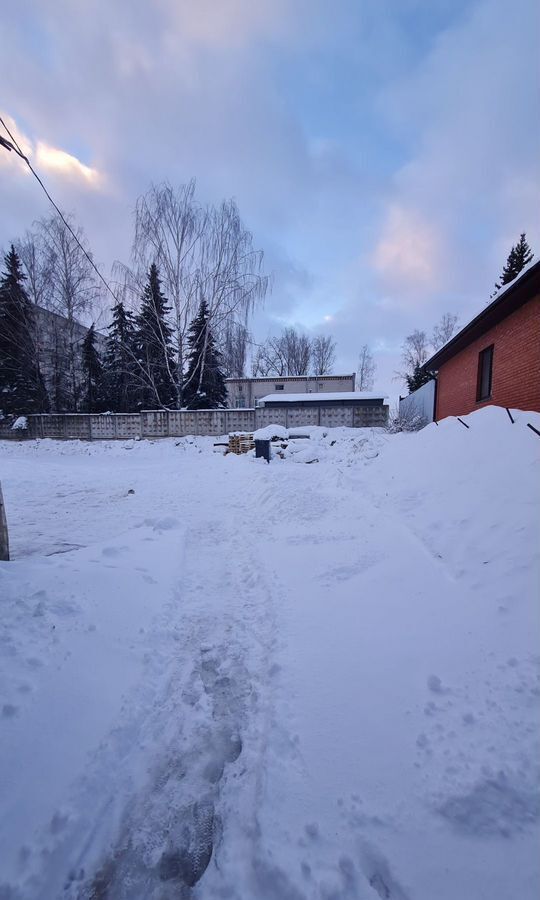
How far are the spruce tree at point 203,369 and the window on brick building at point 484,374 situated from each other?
46.6 ft

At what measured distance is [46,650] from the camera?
7.73 ft

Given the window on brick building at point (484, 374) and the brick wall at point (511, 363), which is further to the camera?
the window on brick building at point (484, 374)

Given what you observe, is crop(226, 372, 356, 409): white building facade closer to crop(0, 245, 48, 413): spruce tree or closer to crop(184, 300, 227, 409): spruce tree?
crop(184, 300, 227, 409): spruce tree

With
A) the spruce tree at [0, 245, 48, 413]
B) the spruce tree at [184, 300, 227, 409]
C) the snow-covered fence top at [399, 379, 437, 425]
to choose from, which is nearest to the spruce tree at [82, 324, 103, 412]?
the spruce tree at [0, 245, 48, 413]

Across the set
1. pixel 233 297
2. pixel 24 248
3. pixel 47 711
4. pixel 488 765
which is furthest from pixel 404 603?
pixel 24 248

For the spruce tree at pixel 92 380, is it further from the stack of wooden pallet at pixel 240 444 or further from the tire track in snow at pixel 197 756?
the tire track in snow at pixel 197 756

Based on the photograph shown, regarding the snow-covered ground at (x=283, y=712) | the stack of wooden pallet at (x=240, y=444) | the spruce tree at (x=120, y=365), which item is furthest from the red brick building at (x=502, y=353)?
the spruce tree at (x=120, y=365)

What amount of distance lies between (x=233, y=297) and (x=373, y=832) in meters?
20.9

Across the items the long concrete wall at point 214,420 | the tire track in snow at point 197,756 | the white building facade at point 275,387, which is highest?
the white building facade at point 275,387

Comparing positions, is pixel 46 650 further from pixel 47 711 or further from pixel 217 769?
pixel 217 769

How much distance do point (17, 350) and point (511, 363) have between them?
26.7 metres

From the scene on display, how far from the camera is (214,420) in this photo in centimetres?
1869

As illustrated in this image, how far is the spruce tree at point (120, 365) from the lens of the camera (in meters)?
24.0

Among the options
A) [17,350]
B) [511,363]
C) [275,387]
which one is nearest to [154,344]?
[17,350]
